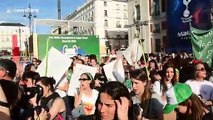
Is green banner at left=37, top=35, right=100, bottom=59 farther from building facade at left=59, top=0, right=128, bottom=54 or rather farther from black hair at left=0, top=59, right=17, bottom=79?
building facade at left=59, top=0, right=128, bottom=54

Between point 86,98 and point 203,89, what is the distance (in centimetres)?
149

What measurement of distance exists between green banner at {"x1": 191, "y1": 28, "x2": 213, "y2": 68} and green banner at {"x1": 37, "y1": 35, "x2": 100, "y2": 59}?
7013mm

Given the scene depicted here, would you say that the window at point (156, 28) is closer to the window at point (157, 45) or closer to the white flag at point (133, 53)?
the window at point (157, 45)

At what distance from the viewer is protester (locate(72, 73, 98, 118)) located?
495cm

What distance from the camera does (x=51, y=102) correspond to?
448 cm

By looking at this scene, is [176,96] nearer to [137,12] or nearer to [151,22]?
[151,22]

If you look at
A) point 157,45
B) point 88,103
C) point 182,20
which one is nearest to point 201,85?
point 88,103

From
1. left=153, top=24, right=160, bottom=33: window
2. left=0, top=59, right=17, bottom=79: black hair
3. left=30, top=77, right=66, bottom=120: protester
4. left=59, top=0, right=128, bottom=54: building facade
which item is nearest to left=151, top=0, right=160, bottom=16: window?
left=153, top=24, right=160, bottom=33: window

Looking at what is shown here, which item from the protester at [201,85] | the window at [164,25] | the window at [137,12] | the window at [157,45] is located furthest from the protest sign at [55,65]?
the window at [137,12]

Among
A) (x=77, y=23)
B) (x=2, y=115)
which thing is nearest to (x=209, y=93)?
(x=2, y=115)

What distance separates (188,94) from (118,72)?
3.94 metres

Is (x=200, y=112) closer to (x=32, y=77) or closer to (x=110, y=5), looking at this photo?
(x=32, y=77)

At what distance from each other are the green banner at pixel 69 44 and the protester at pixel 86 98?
9650mm

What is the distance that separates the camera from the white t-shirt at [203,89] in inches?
187
